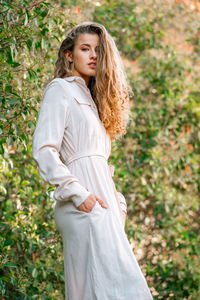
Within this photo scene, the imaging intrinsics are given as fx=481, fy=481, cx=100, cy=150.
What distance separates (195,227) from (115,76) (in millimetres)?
3284

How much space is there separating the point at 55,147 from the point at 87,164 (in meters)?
0.20

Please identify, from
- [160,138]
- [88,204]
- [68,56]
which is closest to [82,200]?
[88,204]

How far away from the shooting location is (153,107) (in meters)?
5.20

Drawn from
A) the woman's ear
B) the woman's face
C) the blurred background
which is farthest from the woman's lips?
the blurred background

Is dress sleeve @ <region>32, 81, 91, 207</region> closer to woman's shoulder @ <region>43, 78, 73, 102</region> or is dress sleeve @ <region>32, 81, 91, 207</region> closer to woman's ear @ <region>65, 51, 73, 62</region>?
woman's shoulder @ <region>43, 78, 73, 102</region>

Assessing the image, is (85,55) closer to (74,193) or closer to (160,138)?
(74,193)

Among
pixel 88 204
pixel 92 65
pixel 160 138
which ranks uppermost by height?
pixel 92 65

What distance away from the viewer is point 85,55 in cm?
261

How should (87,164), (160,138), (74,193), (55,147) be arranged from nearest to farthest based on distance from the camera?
1. (74,193)
2. (55,147)
3. (87,164)
4. (160,138)

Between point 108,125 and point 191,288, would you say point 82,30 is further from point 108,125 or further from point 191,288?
point 191,288

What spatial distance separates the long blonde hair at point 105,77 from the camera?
2.60 metres

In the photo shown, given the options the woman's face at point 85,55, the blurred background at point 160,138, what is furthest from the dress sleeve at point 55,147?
the blurred background at point 160,138

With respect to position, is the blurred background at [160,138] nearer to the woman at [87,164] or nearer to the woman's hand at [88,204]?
the woman at [87,164]

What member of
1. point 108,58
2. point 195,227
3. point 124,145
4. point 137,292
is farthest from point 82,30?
point 195,227
